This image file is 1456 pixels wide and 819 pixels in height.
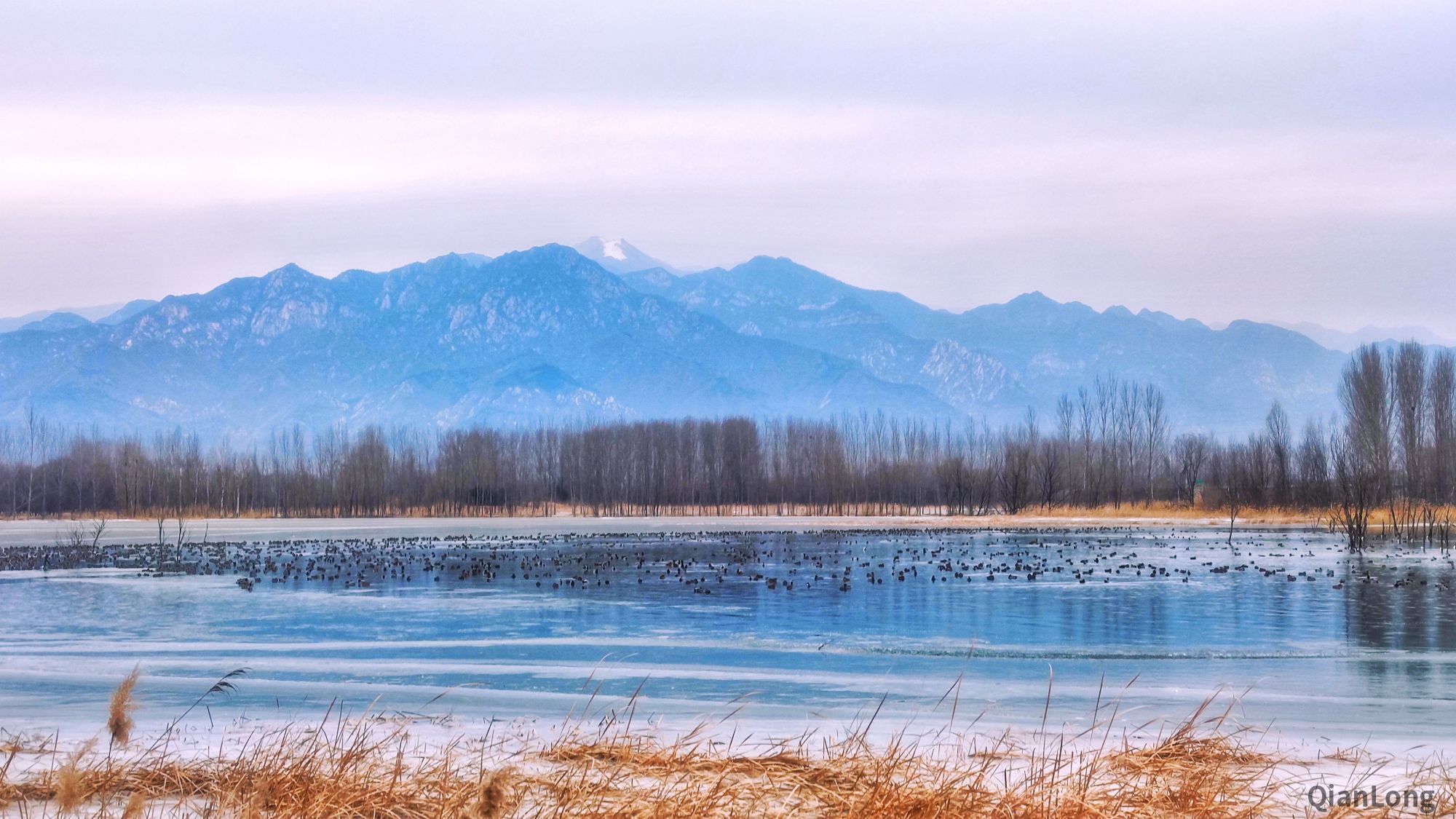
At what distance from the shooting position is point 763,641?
15.8 meters

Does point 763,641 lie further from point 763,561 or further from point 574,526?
point 574,526

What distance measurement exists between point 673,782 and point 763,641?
31.0 feet

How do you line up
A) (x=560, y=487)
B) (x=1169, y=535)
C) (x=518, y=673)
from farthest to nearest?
(x=560, y=487)
(x=1169, y=535)
(x=518, y=673)

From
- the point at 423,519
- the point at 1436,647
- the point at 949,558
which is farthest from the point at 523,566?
the point at 423,519

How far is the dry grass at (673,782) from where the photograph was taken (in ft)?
17.3

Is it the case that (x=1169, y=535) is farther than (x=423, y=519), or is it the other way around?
(x=423, y=519)

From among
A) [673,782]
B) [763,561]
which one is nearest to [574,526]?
[763,561]

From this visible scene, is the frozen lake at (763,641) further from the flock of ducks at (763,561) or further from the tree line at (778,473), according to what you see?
the tree line at (778,473)

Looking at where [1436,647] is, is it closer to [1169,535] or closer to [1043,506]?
[1169,535]

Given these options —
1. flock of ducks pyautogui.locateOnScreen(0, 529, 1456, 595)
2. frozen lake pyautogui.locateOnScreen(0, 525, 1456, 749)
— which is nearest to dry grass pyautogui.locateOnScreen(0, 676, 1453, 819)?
frozen lake pyautogui.locateOnScreen(0, 525, 1456, 749)

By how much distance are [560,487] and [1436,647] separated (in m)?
91.7

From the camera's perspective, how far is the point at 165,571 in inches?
1142

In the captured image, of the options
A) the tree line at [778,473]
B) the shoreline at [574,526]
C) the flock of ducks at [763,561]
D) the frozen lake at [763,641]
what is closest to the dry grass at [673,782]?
the frozen lake at [763,641]

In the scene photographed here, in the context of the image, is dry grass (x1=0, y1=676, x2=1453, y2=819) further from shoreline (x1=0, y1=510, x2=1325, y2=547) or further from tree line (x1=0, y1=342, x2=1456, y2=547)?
tree line (x1=0, y1=342, x2=1456, y2=547)
